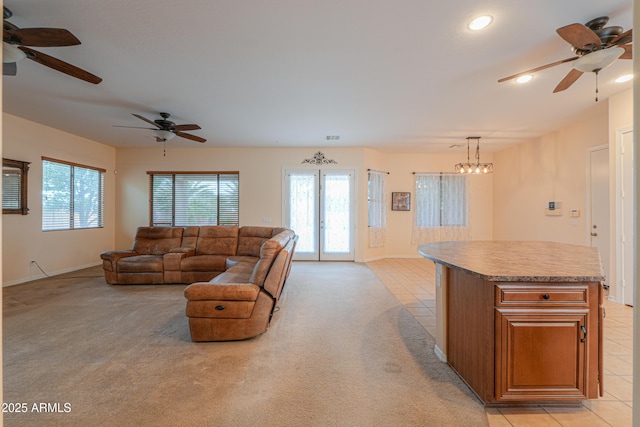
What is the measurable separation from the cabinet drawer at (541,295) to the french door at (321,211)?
16.4 ft

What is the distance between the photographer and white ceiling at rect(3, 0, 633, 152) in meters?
2.40

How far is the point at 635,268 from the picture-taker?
964 mm

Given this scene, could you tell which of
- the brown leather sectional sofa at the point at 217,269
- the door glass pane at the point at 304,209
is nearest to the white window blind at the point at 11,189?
the brown leather sectional sofa at the point at 217,269

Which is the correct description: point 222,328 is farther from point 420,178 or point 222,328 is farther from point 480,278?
point 420,178

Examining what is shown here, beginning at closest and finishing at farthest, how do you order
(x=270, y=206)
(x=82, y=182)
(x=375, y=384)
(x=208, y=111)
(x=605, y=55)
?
1. (x=375, y=384)
2. (x=605, y=55)
3. (x=208, y=111)
4. (x=82, y=182)
5. (x=270, y=206)

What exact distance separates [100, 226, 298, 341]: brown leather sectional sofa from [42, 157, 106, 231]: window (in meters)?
1.48

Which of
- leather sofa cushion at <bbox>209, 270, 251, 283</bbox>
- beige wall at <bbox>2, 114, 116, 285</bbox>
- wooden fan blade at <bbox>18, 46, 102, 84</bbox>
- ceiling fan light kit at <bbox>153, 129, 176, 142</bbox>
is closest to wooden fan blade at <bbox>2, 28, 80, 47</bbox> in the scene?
wooden fan blade at <bbox>18, 46, 102, 84</bbox>

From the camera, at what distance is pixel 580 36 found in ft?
7.69

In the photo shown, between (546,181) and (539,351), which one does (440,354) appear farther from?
(546,181)

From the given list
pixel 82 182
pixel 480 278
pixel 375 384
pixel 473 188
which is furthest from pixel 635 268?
pixel 82 182

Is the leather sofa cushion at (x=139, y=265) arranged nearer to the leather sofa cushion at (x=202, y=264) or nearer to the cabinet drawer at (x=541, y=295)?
the leather sofa cushion at (x=202, y=264)

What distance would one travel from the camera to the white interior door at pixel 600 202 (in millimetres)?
4445

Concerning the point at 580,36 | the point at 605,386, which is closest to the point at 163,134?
the point at 580,36

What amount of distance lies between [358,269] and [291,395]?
13.4 feet
